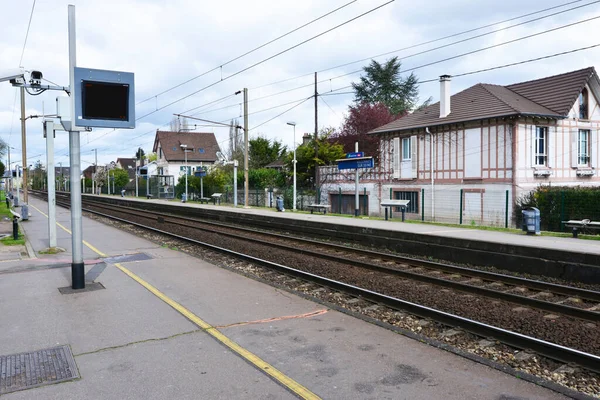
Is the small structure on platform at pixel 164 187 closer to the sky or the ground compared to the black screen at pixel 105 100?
closer to the ground

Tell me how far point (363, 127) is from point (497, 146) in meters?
25.4

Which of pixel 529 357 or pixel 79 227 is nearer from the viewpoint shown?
pixel 529 357

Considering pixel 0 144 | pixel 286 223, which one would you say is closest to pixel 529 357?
pixel 286 223

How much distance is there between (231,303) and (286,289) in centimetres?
135

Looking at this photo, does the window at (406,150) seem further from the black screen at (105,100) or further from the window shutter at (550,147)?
the black screen at (105,100)

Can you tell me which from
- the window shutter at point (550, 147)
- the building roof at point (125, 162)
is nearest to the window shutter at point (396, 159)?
the window shutter at point (550, 147)

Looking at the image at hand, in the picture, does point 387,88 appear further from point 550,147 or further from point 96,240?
A: point 96,240

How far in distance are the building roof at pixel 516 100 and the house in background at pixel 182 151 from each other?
4953cm

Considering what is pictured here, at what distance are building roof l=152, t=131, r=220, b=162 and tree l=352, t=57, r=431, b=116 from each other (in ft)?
90.3

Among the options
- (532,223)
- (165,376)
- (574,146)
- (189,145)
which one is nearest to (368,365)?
(165,376)

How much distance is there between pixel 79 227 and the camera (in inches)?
344

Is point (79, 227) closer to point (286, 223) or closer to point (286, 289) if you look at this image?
point (286, 289)

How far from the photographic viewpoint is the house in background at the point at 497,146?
24.4 meters

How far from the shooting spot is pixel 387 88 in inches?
2421
